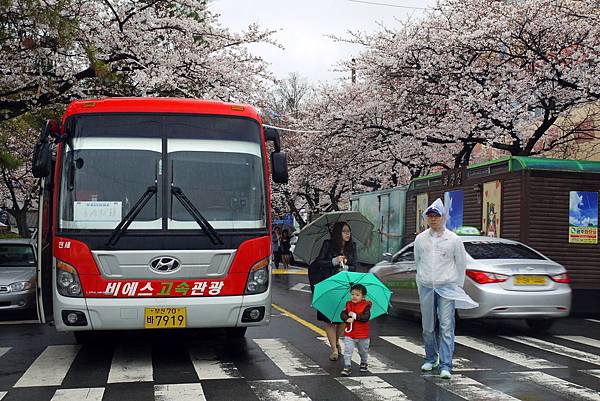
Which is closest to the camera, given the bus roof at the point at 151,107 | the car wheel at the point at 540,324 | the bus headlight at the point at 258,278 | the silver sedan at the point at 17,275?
the bus headlight at the point at 258,278

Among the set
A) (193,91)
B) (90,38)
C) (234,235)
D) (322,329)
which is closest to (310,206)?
(193,91)

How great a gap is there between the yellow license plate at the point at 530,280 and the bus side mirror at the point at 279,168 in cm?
415

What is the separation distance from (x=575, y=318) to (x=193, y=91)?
1087 cm

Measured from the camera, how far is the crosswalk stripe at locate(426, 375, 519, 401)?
6.79 meters

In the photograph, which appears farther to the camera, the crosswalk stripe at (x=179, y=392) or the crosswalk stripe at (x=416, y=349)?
the crosswalk stripe at (x=416, y=349)

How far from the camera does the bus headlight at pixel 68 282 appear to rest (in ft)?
26.2

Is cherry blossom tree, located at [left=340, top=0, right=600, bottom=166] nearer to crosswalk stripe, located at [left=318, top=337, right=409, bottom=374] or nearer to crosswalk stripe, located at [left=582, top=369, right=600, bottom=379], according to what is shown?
crosswalk stripe, located at [left=582, top=369, right=600, bottom=379]

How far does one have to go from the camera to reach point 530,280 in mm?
10930

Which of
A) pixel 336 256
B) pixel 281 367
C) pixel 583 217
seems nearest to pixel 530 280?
pixel 336 256

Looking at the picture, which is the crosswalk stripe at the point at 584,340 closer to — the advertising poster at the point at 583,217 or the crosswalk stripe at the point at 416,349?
the crosswalk stripe at the point at 416,349

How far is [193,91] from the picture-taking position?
63.5ft

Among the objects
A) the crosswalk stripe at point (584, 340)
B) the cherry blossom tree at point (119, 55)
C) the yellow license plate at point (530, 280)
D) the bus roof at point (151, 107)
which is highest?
the cherry blossom tree at point (119, 55)

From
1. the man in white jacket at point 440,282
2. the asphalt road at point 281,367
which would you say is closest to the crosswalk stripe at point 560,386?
the asphalt road at point 281,367

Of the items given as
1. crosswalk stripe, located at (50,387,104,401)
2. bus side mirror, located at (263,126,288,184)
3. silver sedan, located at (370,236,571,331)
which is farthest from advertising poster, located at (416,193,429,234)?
crosswalk stripe, located at (50,387,104,401)
